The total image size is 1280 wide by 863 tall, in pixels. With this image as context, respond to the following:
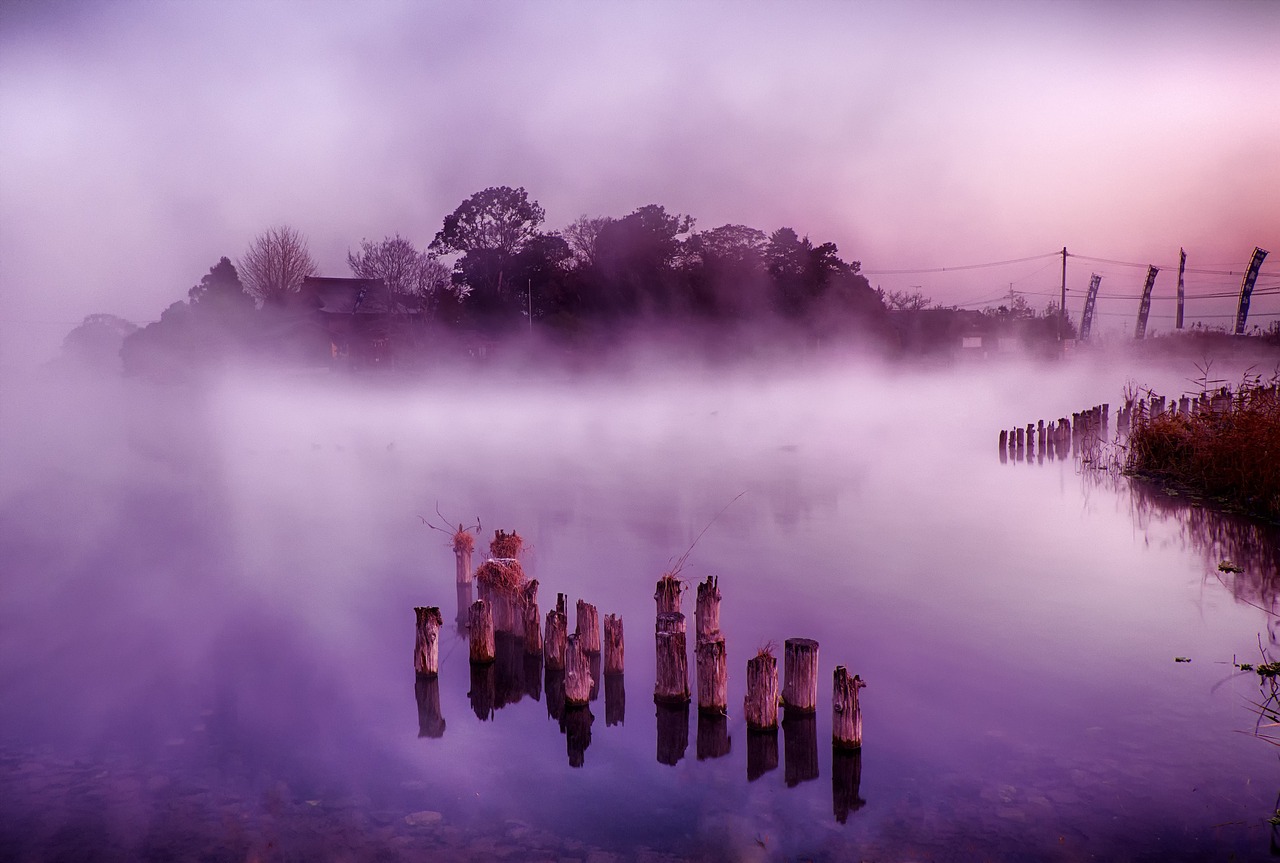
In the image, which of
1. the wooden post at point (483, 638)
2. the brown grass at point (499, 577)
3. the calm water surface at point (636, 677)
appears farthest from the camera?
the brown grass at point (499, 577)

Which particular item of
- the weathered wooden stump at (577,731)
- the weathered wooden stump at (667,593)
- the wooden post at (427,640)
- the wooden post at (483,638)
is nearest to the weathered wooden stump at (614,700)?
the weathered wooden stump at (577,731)

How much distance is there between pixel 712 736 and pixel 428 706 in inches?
129

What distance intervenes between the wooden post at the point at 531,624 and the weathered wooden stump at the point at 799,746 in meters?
3.23

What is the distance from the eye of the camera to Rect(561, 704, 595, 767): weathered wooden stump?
8477 millimetres

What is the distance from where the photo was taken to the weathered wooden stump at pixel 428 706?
9.17 meters

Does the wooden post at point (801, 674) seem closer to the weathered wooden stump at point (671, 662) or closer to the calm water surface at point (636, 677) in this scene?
the calm water surface at point (636, 677)

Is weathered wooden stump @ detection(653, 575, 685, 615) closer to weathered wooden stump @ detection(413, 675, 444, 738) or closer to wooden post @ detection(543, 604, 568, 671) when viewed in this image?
wooden post @ detection(543, 604, 568, 671)

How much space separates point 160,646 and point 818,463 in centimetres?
2213

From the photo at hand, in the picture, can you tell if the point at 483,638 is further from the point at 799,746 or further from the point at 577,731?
the point at 799,746

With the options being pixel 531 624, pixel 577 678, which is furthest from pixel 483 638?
pixel 577 678

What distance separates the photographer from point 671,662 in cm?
888

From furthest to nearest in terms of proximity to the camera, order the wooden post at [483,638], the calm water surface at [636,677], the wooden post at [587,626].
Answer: the wooden post at [483,638] < the wooden post at [587,626] < the calm water surface at [636,677]

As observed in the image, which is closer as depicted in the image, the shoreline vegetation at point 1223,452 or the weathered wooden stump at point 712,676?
the weathered wooden stump at point 712,676

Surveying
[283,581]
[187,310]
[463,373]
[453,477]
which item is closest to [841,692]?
[283,581]
